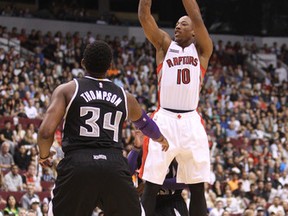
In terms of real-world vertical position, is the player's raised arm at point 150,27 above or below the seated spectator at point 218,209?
above

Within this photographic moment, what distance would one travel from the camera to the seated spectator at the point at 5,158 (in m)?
17.1

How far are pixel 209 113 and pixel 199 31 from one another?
16465 millimetres

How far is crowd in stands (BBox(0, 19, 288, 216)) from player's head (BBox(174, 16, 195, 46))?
7059 mm

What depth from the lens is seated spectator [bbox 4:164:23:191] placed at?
651 inches

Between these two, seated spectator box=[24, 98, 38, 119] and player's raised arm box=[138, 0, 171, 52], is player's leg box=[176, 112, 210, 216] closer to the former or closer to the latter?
player's raised arm box=[138, 0, 171, 52]

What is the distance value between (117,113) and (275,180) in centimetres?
1549

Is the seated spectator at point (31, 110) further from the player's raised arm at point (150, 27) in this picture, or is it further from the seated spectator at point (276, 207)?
the player's raised arm at point (150, 27)

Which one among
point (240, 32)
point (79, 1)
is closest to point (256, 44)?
point (240, 32)

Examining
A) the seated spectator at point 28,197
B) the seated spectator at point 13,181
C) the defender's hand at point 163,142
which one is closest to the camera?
the defender's hand at point 163,142

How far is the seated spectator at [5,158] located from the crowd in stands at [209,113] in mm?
23

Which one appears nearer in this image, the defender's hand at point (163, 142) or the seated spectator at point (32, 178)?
the defender's hand at point (163, 142)

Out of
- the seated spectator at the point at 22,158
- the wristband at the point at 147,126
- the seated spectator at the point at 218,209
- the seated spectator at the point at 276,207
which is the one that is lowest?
the seated spectator at the point at 276,207

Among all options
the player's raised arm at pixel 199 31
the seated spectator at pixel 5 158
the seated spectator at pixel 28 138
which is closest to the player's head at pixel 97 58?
the player's raised arm at pixel 199 31

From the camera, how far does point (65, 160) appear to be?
655cm
